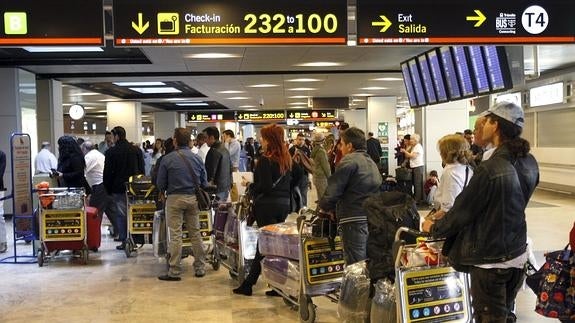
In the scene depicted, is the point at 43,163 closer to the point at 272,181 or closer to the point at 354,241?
the point at 272,181

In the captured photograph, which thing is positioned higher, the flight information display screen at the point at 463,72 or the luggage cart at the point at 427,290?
the flight information display screen at the point at 463,72

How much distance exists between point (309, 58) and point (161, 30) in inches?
222

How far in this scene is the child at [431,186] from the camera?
1182cm

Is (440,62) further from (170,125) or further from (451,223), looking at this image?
(170,125)

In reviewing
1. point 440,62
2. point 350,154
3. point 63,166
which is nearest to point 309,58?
point 440,62

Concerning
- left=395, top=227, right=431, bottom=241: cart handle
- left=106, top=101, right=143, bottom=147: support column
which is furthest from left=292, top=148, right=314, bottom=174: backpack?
left=106, top=101, right=143, bottom=147: support column

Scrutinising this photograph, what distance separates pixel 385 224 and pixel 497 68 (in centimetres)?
519

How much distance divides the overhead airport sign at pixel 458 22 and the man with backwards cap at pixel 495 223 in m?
3.05

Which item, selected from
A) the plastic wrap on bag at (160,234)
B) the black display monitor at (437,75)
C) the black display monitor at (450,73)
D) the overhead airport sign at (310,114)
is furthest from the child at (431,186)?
the overhead airport sign at (310,114)

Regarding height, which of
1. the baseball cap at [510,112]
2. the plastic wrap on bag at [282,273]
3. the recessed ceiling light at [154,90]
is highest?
the recessed ceiling light at [154,90]

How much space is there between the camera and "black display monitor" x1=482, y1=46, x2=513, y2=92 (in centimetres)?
784

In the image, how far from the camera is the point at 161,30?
5.77m

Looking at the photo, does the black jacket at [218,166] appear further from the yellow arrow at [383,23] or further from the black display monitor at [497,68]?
the black display monitor at [497,68]

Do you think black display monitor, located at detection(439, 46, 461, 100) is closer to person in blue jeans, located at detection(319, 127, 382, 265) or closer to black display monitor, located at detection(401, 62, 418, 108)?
black display monitor, located at detection(401, 62, 418, 108)
